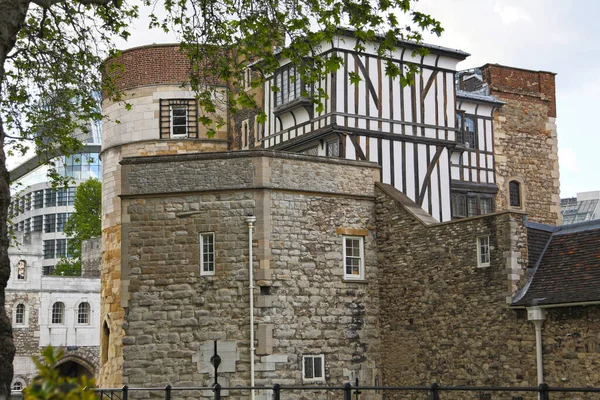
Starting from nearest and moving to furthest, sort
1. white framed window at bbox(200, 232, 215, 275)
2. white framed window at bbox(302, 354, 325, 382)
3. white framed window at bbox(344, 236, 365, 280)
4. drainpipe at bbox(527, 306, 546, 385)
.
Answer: drainpipe at bbox(527, 306, 546, 385) < white framed window at bbox(302, 354, 325, 382) < white framed window at bbox(200, 232, 215, 275) < white framed window at bbox(344, 236, 365, 280)

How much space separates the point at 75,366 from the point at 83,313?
9.64 feet

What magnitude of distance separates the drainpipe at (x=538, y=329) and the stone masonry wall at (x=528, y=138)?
49.0 ft

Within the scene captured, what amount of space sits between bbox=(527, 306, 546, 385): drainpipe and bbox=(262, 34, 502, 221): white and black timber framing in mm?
8717

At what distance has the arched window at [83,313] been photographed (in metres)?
51.4

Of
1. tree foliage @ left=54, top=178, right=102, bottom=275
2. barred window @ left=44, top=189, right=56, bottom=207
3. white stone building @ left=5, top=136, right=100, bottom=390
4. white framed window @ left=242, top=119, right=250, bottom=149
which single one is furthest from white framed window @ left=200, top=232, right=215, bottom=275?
barred window @ left=44, top=189, right=56, bottom=207

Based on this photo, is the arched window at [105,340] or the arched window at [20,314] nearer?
the arched window at [105,340]

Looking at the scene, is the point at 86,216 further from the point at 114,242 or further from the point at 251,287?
the point at 251,287

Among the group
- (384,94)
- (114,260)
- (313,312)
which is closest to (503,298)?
(313,312)

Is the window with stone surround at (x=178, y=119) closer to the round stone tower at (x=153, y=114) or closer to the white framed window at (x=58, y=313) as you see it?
the round stone tower at (x=153, y=114)

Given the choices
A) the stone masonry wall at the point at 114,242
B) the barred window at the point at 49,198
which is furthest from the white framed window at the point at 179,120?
the barred window at the point at 49,198

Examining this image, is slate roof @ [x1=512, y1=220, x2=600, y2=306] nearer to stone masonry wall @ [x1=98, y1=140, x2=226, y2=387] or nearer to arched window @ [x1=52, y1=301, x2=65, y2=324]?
stone masonry wall @ [x1=98, y1=140, x2=226, y2=387]

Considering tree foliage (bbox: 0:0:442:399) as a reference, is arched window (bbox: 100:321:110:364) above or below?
below

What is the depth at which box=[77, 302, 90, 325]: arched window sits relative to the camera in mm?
51375

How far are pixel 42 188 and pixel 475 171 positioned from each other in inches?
2582
